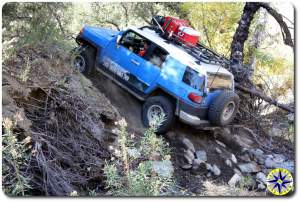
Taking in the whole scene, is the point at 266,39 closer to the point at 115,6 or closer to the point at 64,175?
the point at 115,6

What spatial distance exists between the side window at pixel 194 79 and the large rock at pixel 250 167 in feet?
3.71

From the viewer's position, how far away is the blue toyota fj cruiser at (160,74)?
5203 mm

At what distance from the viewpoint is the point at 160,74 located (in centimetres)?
537

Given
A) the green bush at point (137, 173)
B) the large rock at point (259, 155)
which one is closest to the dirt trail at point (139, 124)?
the large rock at point (259, 155)

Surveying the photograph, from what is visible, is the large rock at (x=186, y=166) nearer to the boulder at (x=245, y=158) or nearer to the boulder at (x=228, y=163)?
the boulder at (x=228, y=163)

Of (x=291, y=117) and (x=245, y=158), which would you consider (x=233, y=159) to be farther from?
(x=291, y=117)

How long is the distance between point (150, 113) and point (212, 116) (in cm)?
82

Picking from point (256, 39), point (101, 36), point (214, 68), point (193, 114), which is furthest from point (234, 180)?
point (101, 36)

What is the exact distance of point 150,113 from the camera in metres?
5.40

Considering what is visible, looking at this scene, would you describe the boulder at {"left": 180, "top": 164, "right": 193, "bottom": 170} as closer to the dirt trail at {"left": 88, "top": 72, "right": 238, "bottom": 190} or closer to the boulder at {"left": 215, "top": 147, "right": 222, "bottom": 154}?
the dirt trail at {"left": 88, "top": 72, "right": 238, "bottom": 190}

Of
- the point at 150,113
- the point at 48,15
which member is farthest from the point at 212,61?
the point at 48,15

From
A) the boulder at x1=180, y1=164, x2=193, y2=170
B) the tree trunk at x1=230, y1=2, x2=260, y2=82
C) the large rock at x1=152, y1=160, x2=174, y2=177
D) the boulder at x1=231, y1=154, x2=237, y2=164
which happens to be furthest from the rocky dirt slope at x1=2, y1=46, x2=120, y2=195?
the tree trunk at x1=230, y1=2, x2=260, y2=82

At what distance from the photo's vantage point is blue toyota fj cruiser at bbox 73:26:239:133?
5.20 meters

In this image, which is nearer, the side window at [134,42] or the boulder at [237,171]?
the boulder at [237,171]
